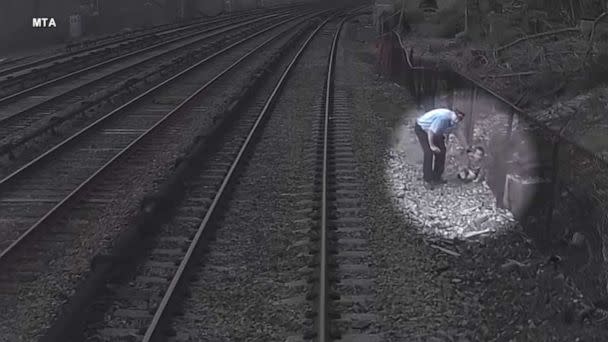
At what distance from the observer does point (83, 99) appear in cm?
1859

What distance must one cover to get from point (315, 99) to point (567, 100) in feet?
22.6

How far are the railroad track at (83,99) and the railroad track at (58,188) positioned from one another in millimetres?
691

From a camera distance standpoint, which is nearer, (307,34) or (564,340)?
(564,340)

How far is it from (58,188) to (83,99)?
8.68 meters

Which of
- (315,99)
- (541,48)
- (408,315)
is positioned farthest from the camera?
(315,99)

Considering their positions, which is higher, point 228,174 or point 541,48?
point 541,48

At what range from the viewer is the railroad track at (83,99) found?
46.2 ft

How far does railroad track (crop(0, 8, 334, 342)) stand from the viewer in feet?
25.4

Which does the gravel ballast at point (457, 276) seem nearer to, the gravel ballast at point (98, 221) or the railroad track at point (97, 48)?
the gravel ballast at point (98, 221)

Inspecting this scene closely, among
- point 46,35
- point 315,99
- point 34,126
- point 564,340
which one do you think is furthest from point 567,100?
point 46,35

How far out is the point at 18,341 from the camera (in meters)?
6.02

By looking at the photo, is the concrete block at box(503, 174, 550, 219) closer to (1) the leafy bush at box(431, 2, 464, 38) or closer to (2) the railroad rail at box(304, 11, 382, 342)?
(2) the railroad rail at box(304, 11, 382, 342)

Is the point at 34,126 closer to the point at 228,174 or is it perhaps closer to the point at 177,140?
the point at 177,140

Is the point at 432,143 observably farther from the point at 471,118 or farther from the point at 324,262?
the point at 324,262
